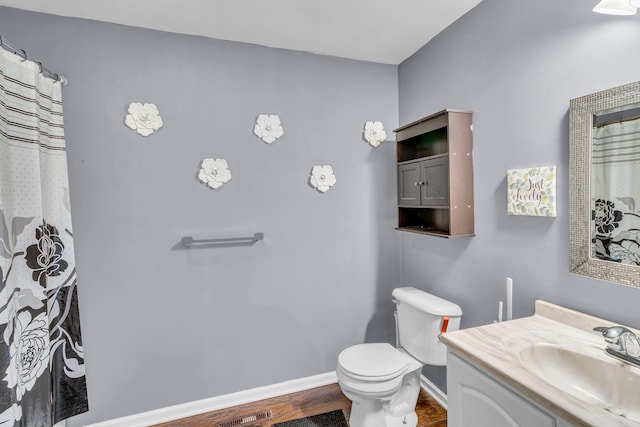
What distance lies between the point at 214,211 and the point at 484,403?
Answer: 5.40 ft

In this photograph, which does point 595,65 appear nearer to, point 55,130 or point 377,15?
point 377,15

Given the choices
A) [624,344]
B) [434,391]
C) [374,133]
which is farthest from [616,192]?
[434,391]

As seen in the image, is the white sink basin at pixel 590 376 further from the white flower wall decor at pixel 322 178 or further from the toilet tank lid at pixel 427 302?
the white flower wall decor at pixel 322 178

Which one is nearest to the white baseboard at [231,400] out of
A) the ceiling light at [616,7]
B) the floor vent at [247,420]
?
the floor vent at [247,420]

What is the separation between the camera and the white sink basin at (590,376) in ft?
3.15

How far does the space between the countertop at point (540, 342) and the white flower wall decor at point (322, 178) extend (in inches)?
50.0

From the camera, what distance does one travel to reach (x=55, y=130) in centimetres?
161

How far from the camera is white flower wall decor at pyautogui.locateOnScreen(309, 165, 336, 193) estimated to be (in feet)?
7.24

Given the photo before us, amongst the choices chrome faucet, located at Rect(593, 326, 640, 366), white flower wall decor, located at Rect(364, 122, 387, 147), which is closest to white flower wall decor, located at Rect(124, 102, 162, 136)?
white flower wall decor, located at Rect(364, 122, 387, 147)

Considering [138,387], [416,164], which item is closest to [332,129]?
[416,164]

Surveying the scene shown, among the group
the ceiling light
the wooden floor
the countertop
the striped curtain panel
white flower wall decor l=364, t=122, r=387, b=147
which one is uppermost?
the ceiling light

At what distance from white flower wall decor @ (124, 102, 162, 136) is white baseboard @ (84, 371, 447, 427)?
1.66m

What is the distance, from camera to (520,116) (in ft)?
4.91

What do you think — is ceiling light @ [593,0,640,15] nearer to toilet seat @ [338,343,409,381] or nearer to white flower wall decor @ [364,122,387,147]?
white flower wall decor @ [364,122,387,147]
